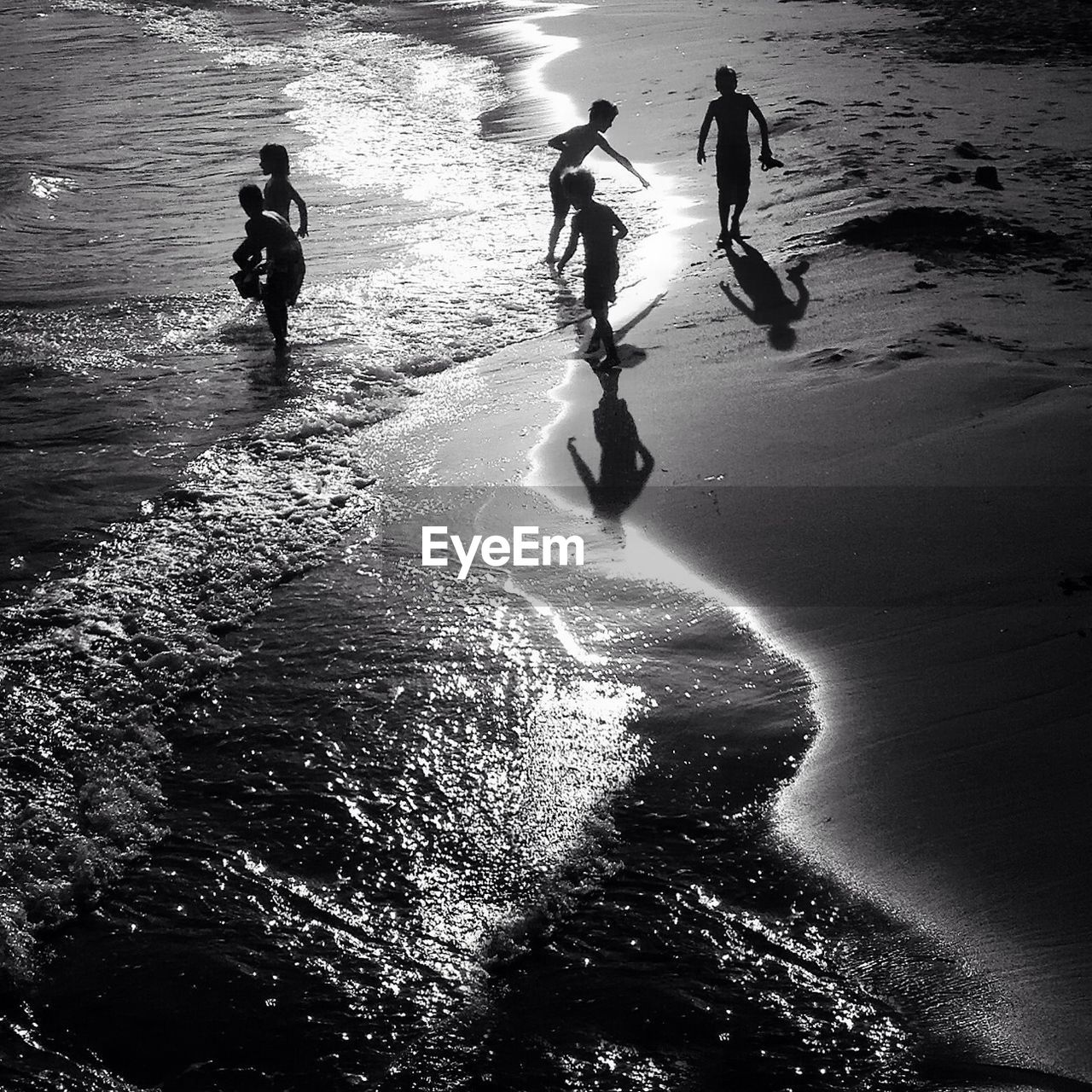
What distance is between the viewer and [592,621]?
5.30 meters

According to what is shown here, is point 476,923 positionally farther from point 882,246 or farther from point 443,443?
point 882,246

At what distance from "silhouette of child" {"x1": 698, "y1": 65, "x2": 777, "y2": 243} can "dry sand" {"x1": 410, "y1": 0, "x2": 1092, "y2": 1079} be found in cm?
30

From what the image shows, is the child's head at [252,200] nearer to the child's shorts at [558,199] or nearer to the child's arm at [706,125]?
the child's shorts at [558,199]

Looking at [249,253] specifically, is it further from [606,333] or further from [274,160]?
[606,333]

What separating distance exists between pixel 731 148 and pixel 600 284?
9.29ft

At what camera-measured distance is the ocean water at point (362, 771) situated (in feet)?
11.0

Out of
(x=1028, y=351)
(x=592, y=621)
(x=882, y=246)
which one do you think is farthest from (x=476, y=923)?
(x=882, y=246)

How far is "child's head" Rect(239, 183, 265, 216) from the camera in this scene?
8.41 meters

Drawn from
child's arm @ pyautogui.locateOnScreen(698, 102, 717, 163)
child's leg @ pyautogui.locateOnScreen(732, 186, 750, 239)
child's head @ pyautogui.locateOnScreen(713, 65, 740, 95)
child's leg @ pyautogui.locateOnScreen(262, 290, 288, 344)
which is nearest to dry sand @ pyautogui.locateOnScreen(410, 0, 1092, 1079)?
child's leg @ pyautogui.locateOnScreen(732, 186, 750, 239)

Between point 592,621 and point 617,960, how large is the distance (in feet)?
6.47

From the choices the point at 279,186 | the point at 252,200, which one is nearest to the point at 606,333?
the point at 252,200

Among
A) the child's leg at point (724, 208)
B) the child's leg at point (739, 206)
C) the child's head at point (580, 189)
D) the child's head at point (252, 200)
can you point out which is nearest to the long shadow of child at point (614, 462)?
the child's head at point (580, 189)

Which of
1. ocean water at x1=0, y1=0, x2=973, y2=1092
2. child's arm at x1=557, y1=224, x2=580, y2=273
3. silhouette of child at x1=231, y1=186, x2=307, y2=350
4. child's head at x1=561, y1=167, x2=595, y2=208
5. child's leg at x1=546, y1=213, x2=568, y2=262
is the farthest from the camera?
child's leg at x1=546, y1=213, x2=568, y2=262

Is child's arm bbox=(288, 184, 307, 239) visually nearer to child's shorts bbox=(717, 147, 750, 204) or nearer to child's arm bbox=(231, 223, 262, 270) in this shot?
child's arm bbox=(231, 223, 262, 270)
